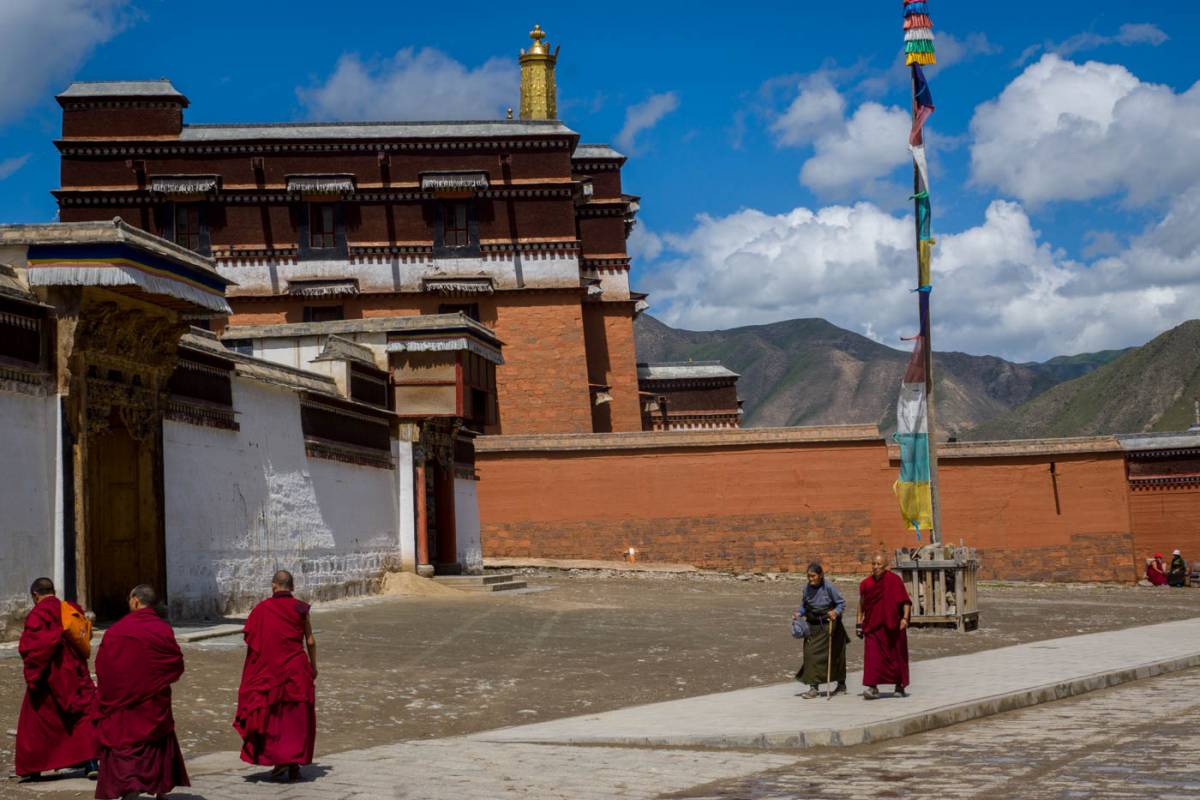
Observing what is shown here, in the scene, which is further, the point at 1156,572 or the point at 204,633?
the point at 1156,572

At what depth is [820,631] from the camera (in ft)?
45.0

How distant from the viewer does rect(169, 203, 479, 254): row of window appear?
43594 millimetres

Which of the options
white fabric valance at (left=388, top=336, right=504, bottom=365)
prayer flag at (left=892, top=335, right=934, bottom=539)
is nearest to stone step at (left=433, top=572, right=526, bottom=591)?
white fabric valance at (left=388, top=336, right=504, bottom=365)

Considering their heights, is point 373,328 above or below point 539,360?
below

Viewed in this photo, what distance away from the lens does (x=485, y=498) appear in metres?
35.8

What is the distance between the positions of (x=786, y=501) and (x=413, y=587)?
502 inches

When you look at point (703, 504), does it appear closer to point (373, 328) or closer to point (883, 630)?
point (373, 328)

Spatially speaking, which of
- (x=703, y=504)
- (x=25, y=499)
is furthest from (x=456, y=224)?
(x=25, y=499)

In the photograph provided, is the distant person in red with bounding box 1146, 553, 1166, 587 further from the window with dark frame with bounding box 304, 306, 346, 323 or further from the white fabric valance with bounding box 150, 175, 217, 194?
the white fabric valance with bounding box 150, 175, 217, 194

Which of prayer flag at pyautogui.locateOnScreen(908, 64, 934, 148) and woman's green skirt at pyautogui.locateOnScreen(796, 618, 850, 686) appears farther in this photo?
prayer flag at pyautogui.locateOnScreen(908, 64, 934, 148)

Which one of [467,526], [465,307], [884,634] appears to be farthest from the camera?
[465,307]

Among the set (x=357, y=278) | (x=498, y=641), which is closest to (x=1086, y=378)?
(x=357, y=278)

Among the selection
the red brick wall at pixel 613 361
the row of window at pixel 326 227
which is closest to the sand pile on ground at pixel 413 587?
the row of window at pixel 326 227

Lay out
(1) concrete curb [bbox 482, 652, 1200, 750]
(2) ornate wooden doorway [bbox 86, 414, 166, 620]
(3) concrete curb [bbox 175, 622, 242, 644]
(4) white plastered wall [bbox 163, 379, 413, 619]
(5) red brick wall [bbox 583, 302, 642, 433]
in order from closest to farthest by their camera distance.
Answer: (1) concrete curb [bbox 482, 652, 1200, 750] < (3) concrete curb [bbox 175, 622, 242, 644] < (2) ornate wooden doorway [bbox 86, 414, 166, 620] < (4) white plastered wall [bbox 163, 379, 413, 619] < (5) red brick wall [bbox 583, 302, 642, 433]
